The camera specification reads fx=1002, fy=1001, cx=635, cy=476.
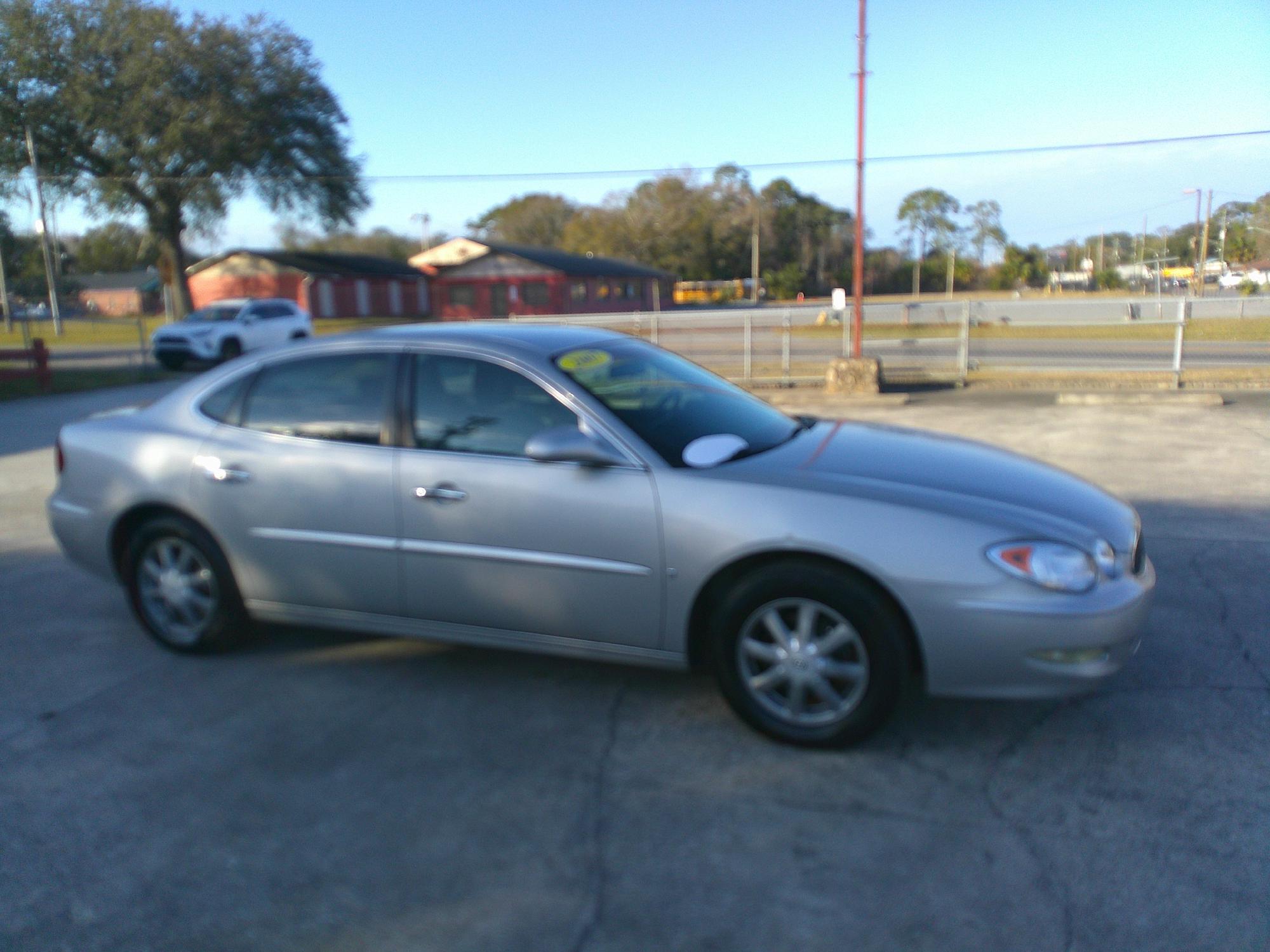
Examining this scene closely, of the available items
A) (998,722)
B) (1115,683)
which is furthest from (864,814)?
(1115,683)

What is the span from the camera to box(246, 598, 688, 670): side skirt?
12.9ft

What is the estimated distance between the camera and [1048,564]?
3455 millimetres

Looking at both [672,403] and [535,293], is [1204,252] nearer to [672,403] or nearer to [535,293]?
[672,403]

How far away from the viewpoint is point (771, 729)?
372 cm

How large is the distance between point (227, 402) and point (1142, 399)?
11.6 metres

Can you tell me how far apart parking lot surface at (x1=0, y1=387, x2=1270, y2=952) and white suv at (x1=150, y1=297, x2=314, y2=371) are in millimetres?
20698

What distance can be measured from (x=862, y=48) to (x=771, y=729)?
1516 centimetres

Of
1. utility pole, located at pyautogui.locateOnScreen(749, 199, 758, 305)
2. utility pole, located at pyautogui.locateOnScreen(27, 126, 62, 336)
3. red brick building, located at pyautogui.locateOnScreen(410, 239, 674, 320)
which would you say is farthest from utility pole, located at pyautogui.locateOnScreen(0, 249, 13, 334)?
utility pole, located at pyautogui.locateOnScreen(749, 199, 758, 305)

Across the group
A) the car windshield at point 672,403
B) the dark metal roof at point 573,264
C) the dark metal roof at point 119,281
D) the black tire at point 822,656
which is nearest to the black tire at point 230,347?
the car windshield at point 672,403

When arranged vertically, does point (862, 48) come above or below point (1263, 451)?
above

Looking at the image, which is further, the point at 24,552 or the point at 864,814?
the point at 24,552

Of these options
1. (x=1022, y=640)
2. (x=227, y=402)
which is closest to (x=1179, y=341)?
(x=1022, y=640)

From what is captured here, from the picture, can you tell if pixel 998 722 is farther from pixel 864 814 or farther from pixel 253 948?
pixel 253 948

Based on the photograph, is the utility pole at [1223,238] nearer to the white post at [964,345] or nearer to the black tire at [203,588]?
the white post at [964,345]
